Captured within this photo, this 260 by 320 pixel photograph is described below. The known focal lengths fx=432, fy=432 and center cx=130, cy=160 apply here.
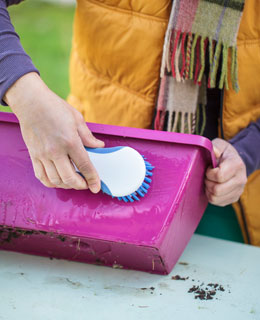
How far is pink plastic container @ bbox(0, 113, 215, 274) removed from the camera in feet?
2.65

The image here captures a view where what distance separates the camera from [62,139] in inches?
30.0

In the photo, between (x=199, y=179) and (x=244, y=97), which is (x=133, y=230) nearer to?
(x=199, y=179)

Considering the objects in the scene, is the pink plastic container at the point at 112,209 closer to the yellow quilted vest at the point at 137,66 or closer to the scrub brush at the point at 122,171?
the scrub brush at the point at 122,171

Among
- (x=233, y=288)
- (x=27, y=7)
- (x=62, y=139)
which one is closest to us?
(x=62, y=139)

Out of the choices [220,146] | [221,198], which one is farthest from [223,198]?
[220,146]

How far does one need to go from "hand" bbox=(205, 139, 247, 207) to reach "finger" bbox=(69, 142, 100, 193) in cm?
29

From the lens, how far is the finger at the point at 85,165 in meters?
0.78

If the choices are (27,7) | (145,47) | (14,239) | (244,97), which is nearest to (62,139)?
(14,239)

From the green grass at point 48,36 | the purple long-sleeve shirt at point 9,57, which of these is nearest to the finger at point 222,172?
the purple long-sleeve shirt at point 9,57

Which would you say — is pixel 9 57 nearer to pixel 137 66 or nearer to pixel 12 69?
pixel 12 69

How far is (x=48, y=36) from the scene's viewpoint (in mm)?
3834

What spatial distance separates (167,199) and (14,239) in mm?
359

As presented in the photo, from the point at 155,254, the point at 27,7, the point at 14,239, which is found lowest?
the point at 27,7

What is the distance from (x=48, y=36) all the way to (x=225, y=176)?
3214 millimetres
